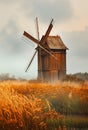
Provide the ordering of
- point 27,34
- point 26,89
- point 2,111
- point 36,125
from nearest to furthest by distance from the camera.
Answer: point 36,125
point 2,111
point 26,89
point 27,34

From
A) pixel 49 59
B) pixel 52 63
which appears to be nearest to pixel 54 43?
pixel 49 59

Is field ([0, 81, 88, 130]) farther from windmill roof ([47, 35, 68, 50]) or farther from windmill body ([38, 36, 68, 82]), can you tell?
windmill roof ([47, 35, 68, 50])

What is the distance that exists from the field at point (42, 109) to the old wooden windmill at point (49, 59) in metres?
10.5

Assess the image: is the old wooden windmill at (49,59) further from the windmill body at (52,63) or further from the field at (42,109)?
the field at (42,109)

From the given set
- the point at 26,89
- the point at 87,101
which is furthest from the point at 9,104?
the point at 26,89

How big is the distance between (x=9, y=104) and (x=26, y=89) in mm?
11480

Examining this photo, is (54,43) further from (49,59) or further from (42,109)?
(42,109)

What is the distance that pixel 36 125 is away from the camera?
427 inches

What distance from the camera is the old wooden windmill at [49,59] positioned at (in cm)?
3369

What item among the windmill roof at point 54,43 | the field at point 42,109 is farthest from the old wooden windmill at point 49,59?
the field at point 42,109

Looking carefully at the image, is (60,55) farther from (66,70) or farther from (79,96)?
(79,96)

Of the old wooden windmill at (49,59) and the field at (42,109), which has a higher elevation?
the old wooden windmill at (49,59)

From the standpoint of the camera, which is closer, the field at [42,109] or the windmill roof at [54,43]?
the field at [42,109]

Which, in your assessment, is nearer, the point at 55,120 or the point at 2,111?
the point at 2,111
